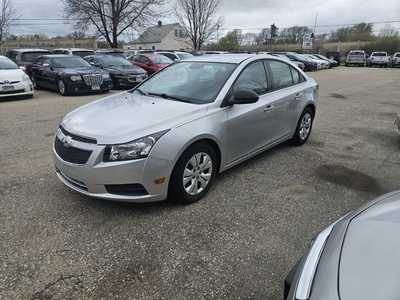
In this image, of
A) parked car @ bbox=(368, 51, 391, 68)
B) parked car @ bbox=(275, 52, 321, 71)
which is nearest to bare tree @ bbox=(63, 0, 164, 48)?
parked car @ bbox=(275, 52, 321, 71)

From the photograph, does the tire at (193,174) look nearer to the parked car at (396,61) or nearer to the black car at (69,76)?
the black car at (69,76)

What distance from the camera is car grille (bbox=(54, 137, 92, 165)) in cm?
298

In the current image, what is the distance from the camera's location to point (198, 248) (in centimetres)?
279

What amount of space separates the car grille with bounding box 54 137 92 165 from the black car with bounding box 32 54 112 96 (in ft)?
27.7

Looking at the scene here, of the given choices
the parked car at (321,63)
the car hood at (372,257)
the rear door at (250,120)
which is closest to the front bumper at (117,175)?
the rear door at (250,120)

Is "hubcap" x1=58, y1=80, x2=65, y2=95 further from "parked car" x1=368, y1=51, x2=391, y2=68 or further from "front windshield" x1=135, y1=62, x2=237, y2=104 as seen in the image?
"parked car" x1=368, y1=51, x2=391, y2=68

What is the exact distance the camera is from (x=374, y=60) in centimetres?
3488

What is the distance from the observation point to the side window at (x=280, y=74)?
4613mm

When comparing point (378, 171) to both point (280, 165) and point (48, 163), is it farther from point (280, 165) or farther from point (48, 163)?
point (48, 163)

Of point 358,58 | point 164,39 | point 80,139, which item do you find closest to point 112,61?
point 80,139

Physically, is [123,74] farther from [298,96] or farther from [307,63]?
[307,63]

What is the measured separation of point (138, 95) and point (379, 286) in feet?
11.5

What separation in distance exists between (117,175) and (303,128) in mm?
3630

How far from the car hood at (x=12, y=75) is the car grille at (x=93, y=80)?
196 centimetres
